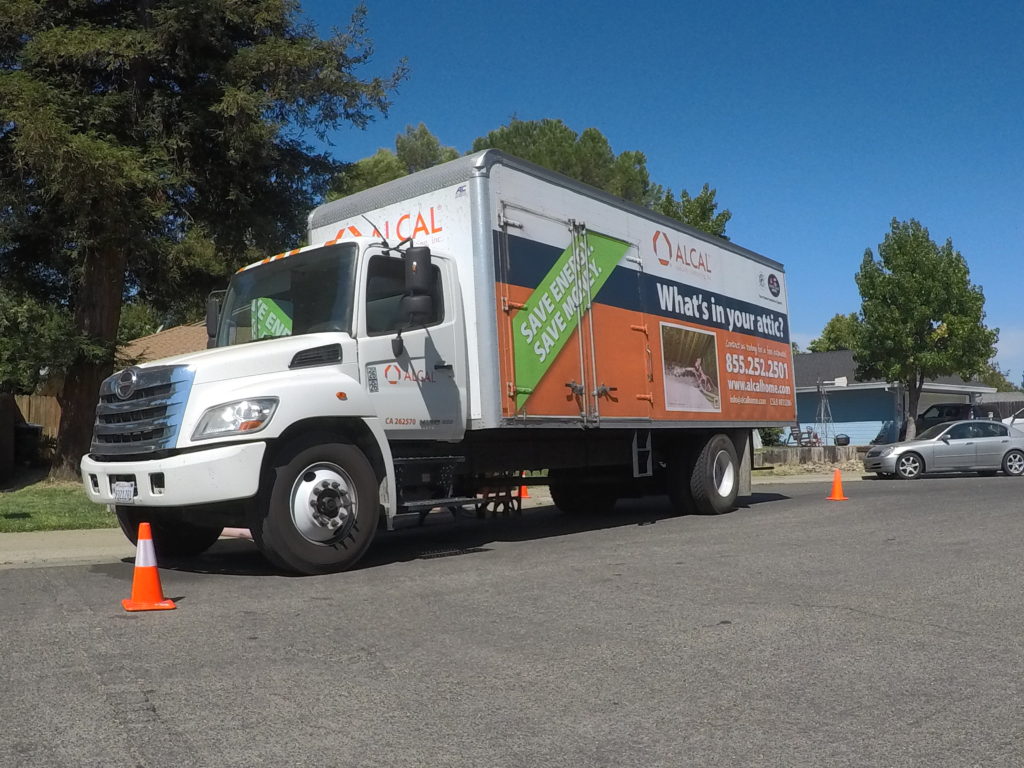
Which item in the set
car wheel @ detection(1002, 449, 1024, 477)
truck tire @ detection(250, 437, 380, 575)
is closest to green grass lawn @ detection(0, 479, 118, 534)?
truck tire @ detection(250, 437, 380, 575)

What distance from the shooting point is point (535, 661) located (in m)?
4.89

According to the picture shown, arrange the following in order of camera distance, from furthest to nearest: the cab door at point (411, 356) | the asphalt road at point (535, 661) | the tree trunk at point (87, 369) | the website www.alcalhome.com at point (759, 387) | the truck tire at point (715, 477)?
the tree trunk at point (87, 369) < the website www.alcalhome.com at point (759, 387) < the truck tire at point (715, 477) < the cab door at point (411, 356) < the asphalt road at point (535, 661)

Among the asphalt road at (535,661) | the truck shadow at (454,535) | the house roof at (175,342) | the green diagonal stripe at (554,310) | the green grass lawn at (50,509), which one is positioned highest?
the house roof at (175,342)

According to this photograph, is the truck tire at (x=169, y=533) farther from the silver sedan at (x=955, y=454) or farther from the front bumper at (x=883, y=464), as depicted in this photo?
the silver sedan at (x=955, y=454)

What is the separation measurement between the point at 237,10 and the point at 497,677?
17340 millimetres

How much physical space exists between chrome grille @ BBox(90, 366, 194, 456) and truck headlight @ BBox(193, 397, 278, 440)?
217 millimetres

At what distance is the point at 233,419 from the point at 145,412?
0.85 m

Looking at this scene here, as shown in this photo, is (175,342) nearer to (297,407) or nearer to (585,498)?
(585,498)

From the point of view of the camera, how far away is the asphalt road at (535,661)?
3658 millimetres

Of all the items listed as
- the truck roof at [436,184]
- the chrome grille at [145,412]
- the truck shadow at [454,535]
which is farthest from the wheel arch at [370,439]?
the truck roof at [436,184]

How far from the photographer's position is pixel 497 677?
4609 mm

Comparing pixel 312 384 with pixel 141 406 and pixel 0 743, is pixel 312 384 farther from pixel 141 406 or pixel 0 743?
pixel 0 743

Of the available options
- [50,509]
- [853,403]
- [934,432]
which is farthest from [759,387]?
[853,403]

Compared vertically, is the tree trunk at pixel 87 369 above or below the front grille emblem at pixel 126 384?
above
